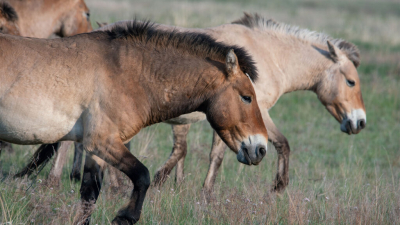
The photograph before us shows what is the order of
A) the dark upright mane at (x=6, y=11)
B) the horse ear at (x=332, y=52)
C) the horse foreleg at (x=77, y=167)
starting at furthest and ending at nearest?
1. the horse ear at (x=332, y=52)
2. the horse foreleg at (x=77, y=167)
3. the dark upright mane at (x=6, y=11)

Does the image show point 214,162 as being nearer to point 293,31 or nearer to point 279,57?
point 279,57

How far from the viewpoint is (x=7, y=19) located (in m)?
5.18

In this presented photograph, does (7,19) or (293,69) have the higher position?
(7,19)

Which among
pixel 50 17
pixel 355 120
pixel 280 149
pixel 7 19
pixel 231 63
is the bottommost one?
pixel 280 149

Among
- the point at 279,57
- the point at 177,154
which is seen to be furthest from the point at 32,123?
the point at 279,57

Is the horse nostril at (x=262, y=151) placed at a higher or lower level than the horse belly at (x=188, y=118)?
higher

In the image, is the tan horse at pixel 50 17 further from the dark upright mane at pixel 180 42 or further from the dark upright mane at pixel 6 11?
the dark upright mane at pixel 180 42

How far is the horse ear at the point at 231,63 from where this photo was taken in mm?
3740

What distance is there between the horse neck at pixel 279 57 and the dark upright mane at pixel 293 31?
9 centimetres

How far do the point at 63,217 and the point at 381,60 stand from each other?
1332 centimetres

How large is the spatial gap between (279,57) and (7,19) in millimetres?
3433

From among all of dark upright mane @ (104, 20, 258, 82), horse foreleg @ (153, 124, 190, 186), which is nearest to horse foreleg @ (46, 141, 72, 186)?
horse foreleg @ (153, 124, 190, 186)

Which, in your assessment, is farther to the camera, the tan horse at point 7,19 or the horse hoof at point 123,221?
the tan horse at point 7,19

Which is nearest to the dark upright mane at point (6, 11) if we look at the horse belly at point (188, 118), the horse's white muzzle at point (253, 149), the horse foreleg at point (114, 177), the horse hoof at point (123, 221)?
the horse foreleg at point (114, 177)
